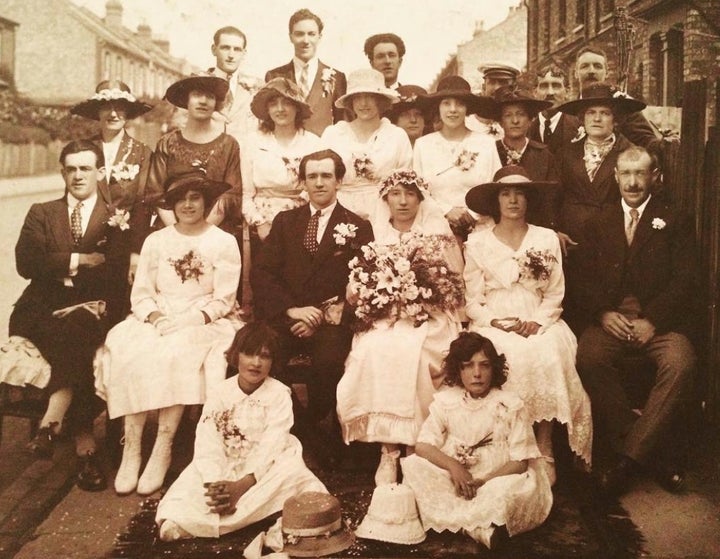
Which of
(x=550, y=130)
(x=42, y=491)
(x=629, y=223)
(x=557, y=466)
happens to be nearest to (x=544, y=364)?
(x=557, y=466)

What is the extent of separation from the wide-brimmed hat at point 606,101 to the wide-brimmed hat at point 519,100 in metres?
0.13

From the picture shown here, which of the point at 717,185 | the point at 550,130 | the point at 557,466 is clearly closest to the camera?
the point at 557,466

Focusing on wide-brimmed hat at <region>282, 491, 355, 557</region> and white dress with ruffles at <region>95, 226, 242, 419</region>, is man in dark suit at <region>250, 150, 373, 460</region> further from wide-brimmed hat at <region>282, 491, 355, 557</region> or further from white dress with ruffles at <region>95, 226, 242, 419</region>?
wide-brimmed hat at <region>282, 491, 355, 557</region>

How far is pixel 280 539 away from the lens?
329 centimetres

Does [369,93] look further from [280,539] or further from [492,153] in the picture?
[280,539]

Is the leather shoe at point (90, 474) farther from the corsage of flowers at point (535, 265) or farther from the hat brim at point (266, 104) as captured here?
the corsage of flowers at point (535, 265)

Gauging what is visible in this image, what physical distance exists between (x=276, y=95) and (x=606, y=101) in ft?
6.21

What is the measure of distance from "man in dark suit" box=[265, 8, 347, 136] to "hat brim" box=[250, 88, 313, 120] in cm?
22

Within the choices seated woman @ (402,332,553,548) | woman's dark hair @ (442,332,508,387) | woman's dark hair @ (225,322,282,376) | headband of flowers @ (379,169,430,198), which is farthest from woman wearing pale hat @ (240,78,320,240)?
seated woman @ (402,332,553,548)

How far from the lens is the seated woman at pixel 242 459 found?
3393mm

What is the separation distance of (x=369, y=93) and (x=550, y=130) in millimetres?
1197

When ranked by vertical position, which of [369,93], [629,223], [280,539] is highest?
[369,93]

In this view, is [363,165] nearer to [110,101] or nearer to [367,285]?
[367,285]

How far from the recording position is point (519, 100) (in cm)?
473
